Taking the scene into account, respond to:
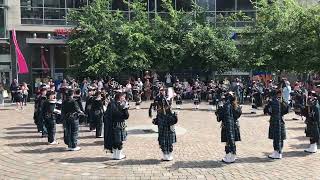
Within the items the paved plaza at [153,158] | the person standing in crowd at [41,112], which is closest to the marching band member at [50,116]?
the paved plaza at [153,158]

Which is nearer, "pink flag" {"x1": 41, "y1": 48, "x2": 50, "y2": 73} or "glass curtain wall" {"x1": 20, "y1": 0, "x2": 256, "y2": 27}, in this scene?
"glass curtain wall" {"x1": 20, "y1": 0, "x2": 256, "y2": 27}

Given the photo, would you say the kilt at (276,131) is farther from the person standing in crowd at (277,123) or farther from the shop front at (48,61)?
the shop front at (48,61)

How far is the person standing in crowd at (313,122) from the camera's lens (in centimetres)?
1233

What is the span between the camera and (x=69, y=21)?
1358 inches

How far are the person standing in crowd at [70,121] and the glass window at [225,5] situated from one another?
25506mm

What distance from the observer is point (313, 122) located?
1249cm

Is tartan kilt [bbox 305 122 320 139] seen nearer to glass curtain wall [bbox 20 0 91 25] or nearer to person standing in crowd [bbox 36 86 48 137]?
person standing in crowd [bbox 36 86 48 137]

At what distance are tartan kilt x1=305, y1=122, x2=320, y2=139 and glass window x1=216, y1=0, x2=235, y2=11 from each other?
82.9ft

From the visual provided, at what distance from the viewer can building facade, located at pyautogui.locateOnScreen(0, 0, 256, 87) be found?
110 feet

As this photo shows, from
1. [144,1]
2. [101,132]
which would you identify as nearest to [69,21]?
[144,1]

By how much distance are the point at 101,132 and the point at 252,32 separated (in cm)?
1735

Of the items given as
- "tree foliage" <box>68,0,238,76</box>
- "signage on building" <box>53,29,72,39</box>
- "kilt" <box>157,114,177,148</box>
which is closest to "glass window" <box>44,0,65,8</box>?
"signage on building" <box>53,29,72,39</box>

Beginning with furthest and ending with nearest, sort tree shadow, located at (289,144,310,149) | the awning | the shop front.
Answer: the shop front
the awning
tree shadow, located at (289,144,310,149)

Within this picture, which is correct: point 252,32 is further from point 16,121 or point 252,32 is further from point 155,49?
point 16,121
